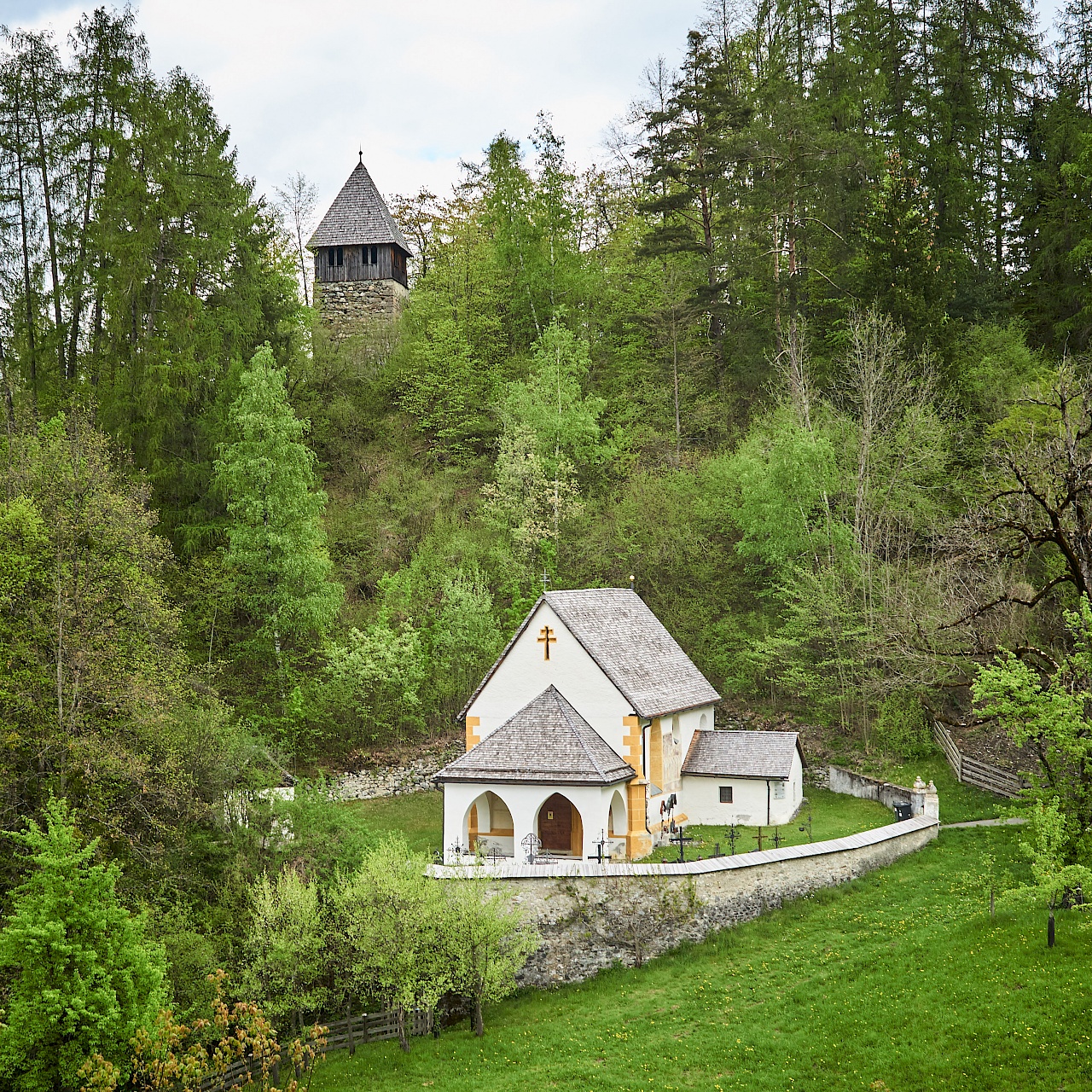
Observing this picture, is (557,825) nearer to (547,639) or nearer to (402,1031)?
(547,639)

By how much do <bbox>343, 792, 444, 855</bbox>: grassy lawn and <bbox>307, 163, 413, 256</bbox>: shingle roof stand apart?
3281 cm

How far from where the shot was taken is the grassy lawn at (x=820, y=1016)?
16.7 m

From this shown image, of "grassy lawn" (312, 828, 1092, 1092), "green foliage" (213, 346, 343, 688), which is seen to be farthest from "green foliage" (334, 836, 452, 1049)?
"green foliage" (213, 346, 343, 688)

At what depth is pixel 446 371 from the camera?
4794 cm

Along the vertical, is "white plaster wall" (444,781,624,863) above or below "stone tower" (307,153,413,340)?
below

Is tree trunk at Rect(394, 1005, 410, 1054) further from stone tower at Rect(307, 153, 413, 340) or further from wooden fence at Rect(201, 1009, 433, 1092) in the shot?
stone tower at Rect(307, 153, 413, 340)

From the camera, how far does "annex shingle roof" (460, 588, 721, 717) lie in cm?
2761

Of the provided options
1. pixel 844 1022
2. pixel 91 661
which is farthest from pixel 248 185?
pixel 844 1022

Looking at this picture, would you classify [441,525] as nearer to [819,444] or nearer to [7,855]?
[819,444]

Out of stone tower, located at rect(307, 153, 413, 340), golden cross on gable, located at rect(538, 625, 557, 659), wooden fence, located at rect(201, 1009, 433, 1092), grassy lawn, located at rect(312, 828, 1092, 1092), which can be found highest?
stone tower, located at rect(307, 153, 413, 340)

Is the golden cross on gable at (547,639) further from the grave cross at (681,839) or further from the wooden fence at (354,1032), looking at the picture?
the wooden fence at (354,1032)

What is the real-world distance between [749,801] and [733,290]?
24.4 m

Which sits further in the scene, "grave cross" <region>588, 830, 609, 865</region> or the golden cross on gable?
the golden cross on gable

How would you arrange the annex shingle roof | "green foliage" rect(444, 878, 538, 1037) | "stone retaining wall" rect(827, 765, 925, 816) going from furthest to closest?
the annex shingle roof
"stone retaining wall" rect(827, 765, 925, 816)
"green foliage" rect(444, 878, 538, 1037)
